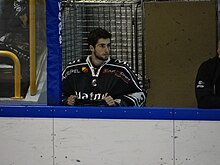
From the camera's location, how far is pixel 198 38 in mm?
4672

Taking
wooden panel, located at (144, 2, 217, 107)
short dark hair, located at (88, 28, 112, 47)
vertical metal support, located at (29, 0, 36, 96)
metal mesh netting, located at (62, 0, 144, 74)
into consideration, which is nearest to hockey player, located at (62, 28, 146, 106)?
short dark hair, located at (88, 28, 112, 47)

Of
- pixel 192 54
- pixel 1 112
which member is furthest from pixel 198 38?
pixel 1 112

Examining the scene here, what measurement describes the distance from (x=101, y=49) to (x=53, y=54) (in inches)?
18.4

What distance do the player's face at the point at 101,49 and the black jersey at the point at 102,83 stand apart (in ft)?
0.17

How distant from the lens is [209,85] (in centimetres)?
307

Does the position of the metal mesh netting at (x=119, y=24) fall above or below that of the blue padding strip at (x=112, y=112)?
above

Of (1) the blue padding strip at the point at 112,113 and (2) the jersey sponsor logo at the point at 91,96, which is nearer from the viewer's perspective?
(1) the blue padding strip at the point at 112,113

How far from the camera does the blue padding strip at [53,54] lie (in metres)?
3.09

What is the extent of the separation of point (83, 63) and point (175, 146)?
95 centimetres

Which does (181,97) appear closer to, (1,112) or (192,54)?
(192,54)

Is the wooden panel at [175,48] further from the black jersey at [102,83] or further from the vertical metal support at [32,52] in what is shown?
the vertical metal support at [32,52]

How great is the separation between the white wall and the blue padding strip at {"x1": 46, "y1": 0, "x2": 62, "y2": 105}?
190 mm

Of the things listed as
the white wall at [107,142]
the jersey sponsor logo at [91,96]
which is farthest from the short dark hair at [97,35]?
the white wall at [107,142]

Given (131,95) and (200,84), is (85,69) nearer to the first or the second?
(131,95)
